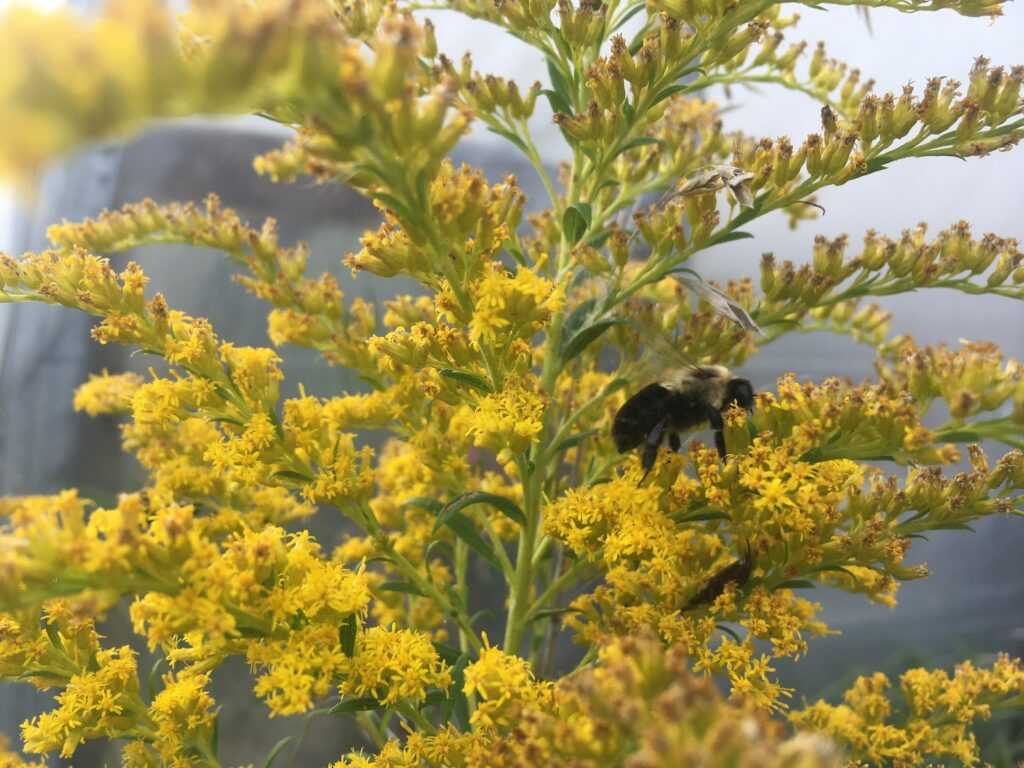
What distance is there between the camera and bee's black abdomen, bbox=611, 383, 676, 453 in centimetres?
88

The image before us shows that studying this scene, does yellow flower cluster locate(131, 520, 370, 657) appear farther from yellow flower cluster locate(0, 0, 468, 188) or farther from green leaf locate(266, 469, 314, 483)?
yellow flower cluster locate(0, 0, 468, 188)

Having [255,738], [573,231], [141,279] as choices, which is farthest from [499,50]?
[255,738]

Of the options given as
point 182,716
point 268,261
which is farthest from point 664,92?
point 182,716

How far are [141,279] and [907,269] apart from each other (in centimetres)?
87

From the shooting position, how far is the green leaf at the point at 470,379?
0.75 m

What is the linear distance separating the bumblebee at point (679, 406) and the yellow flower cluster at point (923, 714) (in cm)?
42

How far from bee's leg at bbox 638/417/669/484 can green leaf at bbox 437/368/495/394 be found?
0.19 meters

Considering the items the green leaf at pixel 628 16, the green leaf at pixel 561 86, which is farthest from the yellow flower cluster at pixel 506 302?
the green leaf at pixel 628 16

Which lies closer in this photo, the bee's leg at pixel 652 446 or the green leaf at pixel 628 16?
the bee's leg at pixel 652 446

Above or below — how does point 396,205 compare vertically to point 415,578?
above

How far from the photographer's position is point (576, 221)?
0.87 metres

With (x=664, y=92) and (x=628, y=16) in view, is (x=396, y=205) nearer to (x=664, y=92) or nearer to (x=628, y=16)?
(x=664, y=92)

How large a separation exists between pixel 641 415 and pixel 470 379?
0.23 metres

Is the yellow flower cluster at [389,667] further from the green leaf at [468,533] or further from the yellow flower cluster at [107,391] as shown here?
the yellow flower cluster at [107,391]
